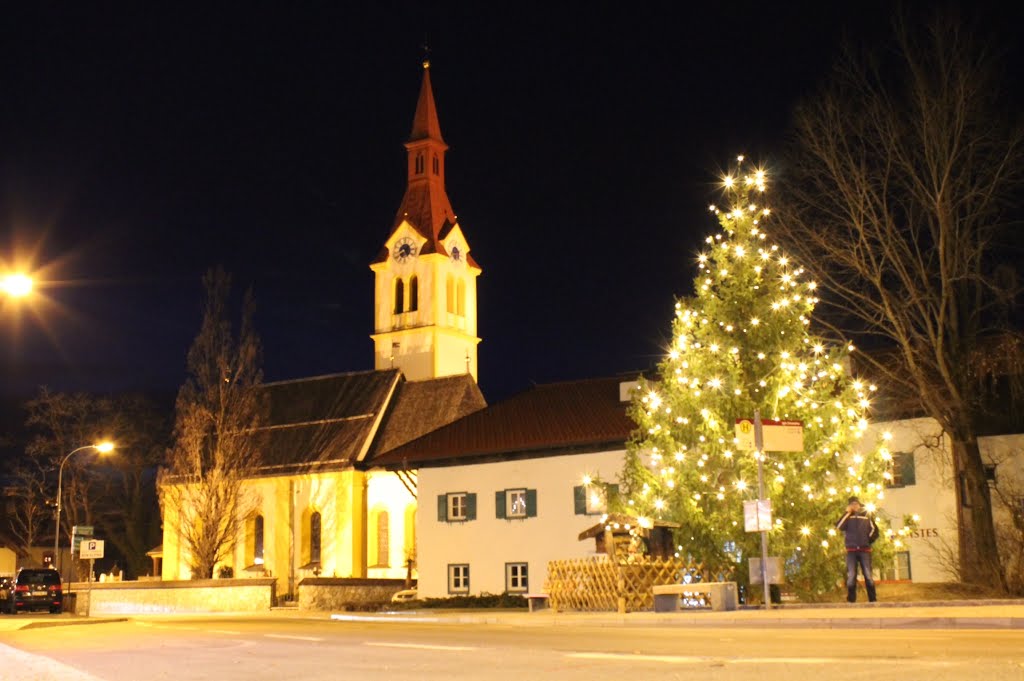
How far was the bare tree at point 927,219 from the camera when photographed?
27.5 meters

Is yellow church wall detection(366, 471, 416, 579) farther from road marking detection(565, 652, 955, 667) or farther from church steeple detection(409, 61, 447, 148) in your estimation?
road marking detection(565, 652, 955, 667)

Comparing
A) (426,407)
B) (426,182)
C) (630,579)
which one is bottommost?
(630,579)

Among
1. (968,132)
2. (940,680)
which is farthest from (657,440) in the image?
(940,680)

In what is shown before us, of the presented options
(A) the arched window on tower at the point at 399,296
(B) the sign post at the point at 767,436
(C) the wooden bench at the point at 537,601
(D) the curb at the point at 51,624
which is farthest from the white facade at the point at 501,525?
(A) the arched window on tower at the point at 399,296

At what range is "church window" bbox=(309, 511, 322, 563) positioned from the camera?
187 feet

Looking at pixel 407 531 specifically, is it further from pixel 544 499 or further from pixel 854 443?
pixel 854 443

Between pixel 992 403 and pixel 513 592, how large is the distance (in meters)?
17.4

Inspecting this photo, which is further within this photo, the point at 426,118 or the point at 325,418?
the point at 426,118

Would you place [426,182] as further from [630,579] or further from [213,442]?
[630,579]

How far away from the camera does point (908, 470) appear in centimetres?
3488

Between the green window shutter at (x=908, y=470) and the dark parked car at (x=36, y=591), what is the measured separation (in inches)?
1175

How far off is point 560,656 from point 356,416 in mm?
47688

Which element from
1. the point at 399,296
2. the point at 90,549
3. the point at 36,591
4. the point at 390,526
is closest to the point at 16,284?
the point at 90,549

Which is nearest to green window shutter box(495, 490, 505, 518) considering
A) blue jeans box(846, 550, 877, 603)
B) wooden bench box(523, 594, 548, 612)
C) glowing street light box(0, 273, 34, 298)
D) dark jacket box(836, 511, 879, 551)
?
wooden bench box(523, 594, 548, 612)
